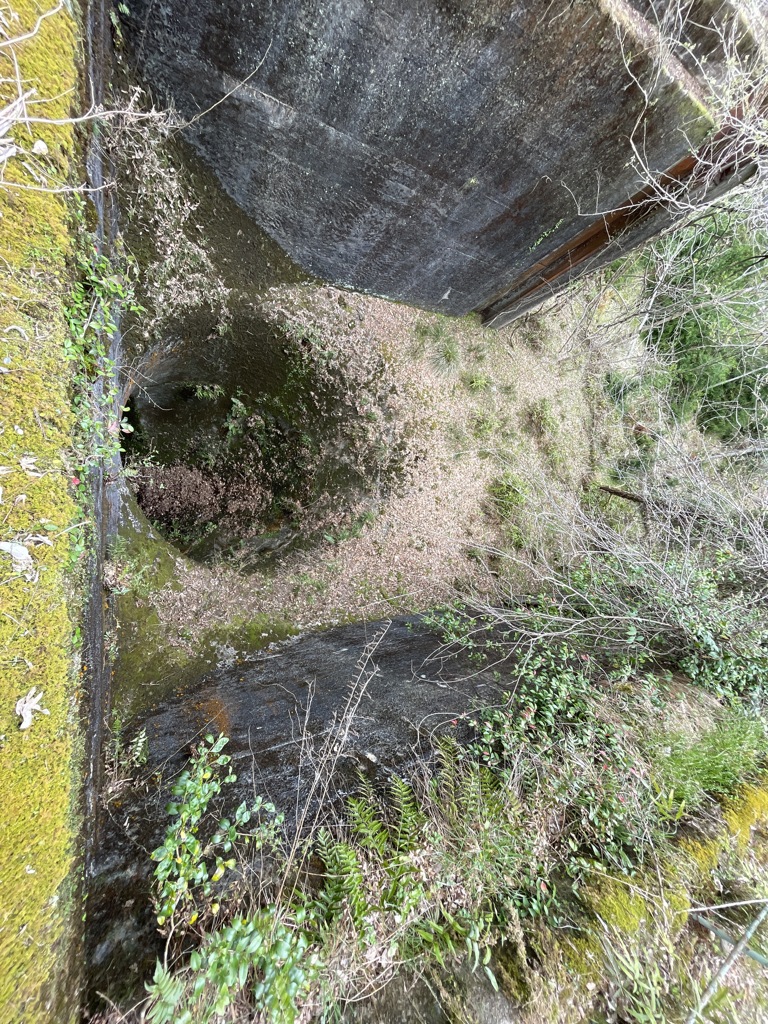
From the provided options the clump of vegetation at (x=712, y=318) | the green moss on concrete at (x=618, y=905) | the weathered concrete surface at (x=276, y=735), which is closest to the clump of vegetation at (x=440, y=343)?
the clump of vegetation at (x=712, y=318)

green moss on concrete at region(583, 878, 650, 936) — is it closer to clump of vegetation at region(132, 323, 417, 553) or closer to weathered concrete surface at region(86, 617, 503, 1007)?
weathered concrete surface at region(86, 617, 503, 1007)

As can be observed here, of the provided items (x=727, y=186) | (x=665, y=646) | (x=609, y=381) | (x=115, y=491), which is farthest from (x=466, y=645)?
(x=609, y=381)

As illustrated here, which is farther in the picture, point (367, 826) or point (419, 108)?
point (419, 108)

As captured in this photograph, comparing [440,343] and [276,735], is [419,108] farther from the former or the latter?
[276,735]

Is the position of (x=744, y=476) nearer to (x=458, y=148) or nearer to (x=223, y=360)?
(x=458, y=148)

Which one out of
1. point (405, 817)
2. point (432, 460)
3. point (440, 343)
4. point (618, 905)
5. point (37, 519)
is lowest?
point (618, 905)

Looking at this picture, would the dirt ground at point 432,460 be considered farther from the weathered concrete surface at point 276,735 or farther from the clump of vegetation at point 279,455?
the weathered concrete surface at point 276,735

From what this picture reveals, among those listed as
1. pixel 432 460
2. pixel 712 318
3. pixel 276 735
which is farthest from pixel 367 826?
pixel 712 318
